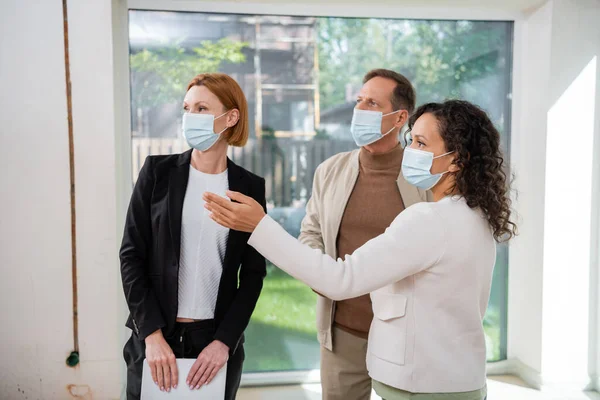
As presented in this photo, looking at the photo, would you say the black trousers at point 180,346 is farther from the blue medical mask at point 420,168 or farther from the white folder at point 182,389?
the blue medical mask at point 420,168

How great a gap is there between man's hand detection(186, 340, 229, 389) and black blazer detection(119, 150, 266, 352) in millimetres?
33

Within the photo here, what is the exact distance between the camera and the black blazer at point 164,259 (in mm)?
1668

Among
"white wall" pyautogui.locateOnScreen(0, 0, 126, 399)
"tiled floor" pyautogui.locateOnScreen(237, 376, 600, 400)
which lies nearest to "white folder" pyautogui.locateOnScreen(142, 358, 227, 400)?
"white wall" pyautogui.locateOnScreen(0, 0, 126, 399)

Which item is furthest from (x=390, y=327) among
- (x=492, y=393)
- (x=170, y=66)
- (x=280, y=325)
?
(x=170, y=66)

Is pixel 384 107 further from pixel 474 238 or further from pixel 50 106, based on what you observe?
pixel 50 106

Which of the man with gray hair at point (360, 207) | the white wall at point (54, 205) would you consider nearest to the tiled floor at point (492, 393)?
the white wall at point (54, 205)

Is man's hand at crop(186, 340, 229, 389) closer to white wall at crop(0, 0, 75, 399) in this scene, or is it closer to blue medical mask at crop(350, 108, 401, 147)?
blue medical mask at crop(350, 108, 401, 147)

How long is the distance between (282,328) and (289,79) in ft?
5.05

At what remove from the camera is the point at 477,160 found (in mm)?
1482

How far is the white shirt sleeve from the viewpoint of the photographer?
1359mm

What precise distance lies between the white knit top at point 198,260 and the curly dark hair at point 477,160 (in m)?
0.74

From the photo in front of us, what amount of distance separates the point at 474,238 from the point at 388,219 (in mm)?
621

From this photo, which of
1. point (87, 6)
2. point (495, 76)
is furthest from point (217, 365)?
point (495, 76)

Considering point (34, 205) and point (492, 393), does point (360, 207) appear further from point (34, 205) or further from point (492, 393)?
point (492, 393)
